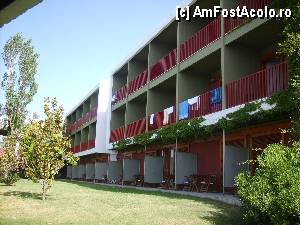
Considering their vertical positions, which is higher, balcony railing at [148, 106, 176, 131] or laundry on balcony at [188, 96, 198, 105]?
laundry on balcony at [188, 96, 198, 105]

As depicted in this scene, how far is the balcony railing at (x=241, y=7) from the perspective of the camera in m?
13.9

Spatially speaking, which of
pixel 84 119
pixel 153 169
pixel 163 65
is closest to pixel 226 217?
pixel 163 65

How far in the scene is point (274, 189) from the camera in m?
7.64

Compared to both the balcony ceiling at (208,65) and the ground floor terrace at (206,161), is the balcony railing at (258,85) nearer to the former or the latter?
the ground floor terrace at (206,161)

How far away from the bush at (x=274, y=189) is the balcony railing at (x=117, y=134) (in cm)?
2012

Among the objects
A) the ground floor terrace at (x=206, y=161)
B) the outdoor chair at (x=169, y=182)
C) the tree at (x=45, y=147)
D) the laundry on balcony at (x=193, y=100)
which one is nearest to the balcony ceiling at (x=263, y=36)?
the ground floor terrace at (x=206, y=161)

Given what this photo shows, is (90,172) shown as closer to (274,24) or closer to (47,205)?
(47,205)

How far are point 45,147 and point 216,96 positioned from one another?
7395 millimetres

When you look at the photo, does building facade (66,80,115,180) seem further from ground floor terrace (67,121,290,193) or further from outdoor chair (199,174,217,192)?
outdoor chair (199,174,217,192)

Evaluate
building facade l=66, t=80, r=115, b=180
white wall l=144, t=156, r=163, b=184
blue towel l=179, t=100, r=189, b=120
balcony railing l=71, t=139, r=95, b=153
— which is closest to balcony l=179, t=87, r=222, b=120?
blue towel l=179, t=100, r=189, b=120

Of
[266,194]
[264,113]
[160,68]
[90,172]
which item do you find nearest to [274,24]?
[264,113]

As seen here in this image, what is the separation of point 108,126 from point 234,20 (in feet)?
64.2

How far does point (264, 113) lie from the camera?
41.2ft

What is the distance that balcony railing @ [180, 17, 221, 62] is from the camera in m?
16.6
